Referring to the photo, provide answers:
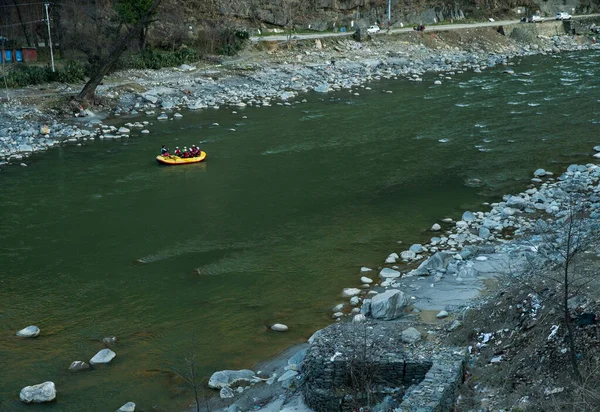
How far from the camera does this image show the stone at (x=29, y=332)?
15.1 m

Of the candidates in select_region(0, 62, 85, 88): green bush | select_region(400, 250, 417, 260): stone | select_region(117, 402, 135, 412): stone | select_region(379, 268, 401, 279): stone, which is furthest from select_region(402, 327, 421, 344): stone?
select_region(0, 62, 85, 88): green bush

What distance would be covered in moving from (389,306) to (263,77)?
1222 inches

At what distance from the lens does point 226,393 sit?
12562 mm

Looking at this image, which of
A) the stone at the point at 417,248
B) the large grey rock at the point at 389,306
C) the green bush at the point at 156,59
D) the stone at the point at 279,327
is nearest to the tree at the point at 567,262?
the large grey rock at the point at 389,306

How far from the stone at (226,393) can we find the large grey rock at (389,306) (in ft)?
10.9

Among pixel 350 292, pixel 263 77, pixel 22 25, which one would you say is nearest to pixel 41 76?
Answer: pixel 22 25

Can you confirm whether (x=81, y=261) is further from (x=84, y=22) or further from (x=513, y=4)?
(x=513, y=4)

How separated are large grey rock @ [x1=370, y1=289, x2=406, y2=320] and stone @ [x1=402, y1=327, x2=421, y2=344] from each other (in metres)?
1.29

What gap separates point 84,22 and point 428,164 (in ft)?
89.3

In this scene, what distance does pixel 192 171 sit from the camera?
2698 centimetres

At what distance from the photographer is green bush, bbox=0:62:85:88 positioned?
38.2 m

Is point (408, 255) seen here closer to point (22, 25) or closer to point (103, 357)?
point (103, 357)

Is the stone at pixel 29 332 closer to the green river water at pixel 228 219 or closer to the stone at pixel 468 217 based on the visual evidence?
the green river water at pixel 228 219

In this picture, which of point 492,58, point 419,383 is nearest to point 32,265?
point 419,383
